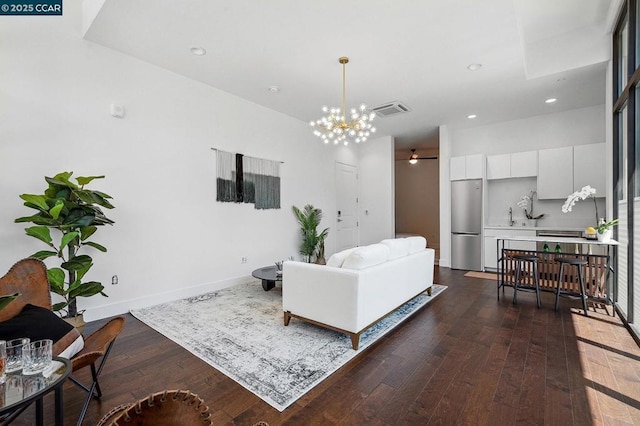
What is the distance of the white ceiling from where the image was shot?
9.29 ft

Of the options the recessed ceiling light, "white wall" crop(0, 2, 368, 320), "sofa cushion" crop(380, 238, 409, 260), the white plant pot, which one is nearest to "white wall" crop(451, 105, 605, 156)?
the white plant pot

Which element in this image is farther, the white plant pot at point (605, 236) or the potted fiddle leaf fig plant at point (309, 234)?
the potted fiddle leaf fig plant at point (309, 234)

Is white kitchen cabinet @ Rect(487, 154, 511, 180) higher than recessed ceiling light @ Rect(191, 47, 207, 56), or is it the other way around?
→ recessed ceiling light @ Rect(191, 47, 207, 56)

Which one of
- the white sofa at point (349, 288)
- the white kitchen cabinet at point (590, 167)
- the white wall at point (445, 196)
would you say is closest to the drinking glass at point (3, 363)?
the white sofa at point (349, 288)

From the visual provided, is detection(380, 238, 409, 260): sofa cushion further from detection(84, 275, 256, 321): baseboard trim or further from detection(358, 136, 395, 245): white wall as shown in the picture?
detection(358, 136, 395, 245): white wall

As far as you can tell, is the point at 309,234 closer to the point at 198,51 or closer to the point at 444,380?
the point at 198,51

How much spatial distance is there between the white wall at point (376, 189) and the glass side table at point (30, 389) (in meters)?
6.52

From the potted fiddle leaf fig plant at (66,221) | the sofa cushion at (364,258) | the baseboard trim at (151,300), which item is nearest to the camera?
the potted fiddle leaf fig plant at (66,221)

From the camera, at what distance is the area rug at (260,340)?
6.97 feet

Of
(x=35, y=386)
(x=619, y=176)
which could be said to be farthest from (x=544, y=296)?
(x=35, y=386)

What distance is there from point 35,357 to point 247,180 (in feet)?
12.9

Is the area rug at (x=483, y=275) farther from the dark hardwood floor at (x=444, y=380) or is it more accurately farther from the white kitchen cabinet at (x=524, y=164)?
the dark hardwood floor at (x=444, y=380)

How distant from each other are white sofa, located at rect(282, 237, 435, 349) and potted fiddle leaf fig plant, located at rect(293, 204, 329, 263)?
9.29ft

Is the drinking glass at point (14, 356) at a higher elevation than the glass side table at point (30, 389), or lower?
higher
